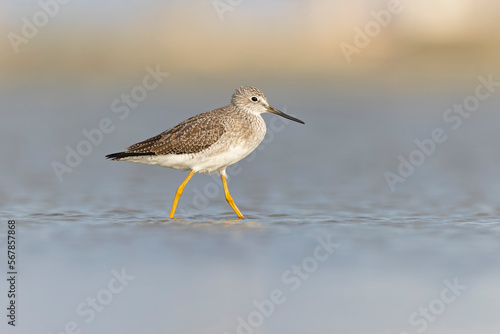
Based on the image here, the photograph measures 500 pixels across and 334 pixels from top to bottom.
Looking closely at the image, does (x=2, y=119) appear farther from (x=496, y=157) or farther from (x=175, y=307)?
(x=175, y=307)

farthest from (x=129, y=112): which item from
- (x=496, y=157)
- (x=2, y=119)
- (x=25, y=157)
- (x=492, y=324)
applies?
(x=492, y=324)

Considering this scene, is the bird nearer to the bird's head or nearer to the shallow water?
the bird's head

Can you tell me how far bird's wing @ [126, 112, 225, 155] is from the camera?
11523 mm

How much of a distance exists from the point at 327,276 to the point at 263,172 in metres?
7.25

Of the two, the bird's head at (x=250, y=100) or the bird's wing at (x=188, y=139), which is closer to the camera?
the bird's wing at (x=188, y=139)
